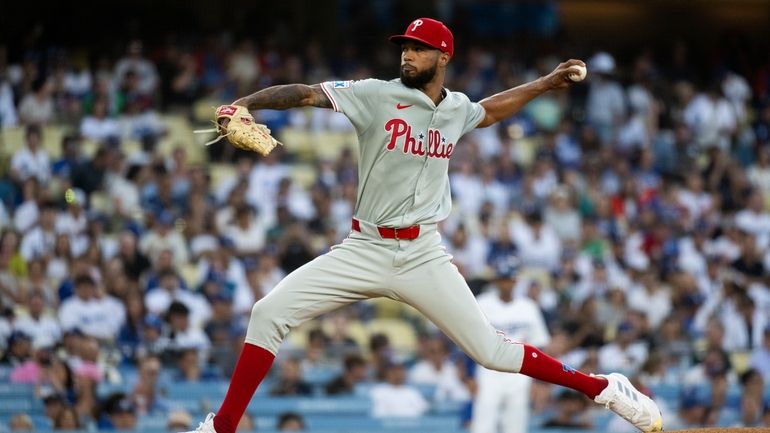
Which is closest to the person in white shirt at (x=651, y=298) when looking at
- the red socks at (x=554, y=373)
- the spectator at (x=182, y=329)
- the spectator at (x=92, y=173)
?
the spectator at (x=182, y=329)

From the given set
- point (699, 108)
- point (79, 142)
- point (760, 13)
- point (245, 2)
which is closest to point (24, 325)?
point (79, 142)

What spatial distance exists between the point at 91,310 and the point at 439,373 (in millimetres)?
3027

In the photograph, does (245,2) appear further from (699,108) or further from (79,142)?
(699,108)

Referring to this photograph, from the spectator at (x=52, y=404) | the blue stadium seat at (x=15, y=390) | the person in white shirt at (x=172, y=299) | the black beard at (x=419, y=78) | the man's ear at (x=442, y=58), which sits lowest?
the spectator at (x=52, y=404)

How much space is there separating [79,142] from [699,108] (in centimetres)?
787

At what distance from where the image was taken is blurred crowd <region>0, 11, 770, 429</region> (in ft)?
34.1

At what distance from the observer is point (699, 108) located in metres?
15.9

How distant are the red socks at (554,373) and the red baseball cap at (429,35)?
1481mm

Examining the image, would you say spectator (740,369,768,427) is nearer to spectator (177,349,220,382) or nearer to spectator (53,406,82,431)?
spectator (177,349,220,382)

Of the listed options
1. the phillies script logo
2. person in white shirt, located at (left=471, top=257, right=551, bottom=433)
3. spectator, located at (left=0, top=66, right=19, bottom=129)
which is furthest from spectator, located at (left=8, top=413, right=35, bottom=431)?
the phillies script logo

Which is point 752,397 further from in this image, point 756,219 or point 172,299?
point 172,299

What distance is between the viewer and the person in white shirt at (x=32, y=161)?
12000 mm

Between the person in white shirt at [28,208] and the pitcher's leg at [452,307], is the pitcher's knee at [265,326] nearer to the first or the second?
the pitcher's leg at [452,307]

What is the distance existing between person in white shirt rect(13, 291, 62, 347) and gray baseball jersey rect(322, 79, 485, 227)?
4855 millimetres
